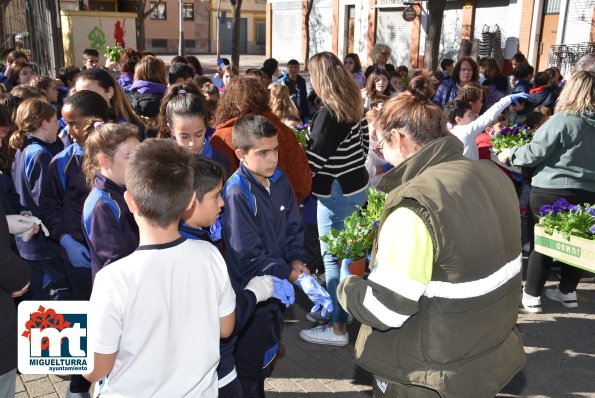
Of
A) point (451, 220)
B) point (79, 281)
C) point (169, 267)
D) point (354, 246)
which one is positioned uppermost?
point (451, 220)

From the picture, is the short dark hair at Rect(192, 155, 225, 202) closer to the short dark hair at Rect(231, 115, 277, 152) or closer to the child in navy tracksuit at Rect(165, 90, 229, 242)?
the short dark hair at Rect(231, 115, 277, 152)

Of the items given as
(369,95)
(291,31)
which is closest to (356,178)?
(369,95)

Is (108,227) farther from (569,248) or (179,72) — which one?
(179,72)

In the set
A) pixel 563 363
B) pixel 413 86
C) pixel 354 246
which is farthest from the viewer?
pixel 413 86

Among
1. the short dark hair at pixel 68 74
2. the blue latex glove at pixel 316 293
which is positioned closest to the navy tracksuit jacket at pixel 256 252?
the blue latex glove at pixel 316 293

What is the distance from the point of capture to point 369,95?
9.13 meters

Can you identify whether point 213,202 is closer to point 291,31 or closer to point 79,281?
point 79,281

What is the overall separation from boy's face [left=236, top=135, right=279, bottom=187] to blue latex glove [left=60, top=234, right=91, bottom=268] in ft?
4.23

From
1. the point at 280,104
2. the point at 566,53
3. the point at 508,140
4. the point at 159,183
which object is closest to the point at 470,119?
the point at 508,140

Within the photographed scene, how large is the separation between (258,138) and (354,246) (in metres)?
0.94

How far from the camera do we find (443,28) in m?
29.7

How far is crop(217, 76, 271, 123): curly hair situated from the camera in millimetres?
4238

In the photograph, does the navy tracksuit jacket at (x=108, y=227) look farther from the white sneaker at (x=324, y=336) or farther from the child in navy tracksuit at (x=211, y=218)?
the white sneaker at (x=324, y=336)

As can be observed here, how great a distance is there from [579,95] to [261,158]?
10.0ft
